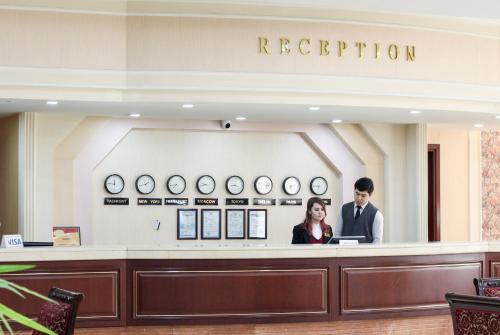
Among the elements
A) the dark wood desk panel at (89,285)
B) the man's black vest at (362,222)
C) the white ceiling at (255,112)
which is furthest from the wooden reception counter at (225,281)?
the white ceiling at (255,112)

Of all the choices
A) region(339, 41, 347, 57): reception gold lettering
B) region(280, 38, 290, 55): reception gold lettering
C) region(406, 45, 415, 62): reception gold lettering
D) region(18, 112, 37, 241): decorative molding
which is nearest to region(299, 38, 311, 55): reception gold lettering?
region(280, 38, 290, 55): reception gold lettering

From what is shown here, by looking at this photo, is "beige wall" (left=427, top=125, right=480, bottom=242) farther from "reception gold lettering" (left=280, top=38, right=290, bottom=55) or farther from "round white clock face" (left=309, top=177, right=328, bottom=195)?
"reception gold lettering" (left=280, top=38, right=290, bottom=55)

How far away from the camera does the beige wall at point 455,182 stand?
13.3 meters

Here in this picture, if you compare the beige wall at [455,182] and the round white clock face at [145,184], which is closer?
the round white clock face at [145,184]

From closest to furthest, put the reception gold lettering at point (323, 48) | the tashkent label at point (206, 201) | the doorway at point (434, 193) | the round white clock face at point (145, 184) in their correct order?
the reception gold lettering at point (323, 48) → the round white clock face at point (145, 184) → the tashkent label at point (206, 201) → the doorway at point (434, 193)

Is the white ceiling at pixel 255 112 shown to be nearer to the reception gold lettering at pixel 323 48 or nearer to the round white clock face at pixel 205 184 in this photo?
the reception gold lettering at pixel 323 48

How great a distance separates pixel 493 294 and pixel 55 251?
154 inches

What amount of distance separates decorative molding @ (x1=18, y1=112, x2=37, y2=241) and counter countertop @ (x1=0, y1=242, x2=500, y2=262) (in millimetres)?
2754

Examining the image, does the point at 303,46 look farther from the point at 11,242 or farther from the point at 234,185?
the point at 11,242

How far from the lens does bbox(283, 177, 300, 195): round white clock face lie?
11.7 meters

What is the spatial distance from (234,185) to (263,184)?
0.44 meters

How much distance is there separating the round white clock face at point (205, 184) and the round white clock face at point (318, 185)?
1.49m

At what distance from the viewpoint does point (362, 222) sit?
8.80m

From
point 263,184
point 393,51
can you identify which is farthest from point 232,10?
point 263,184
